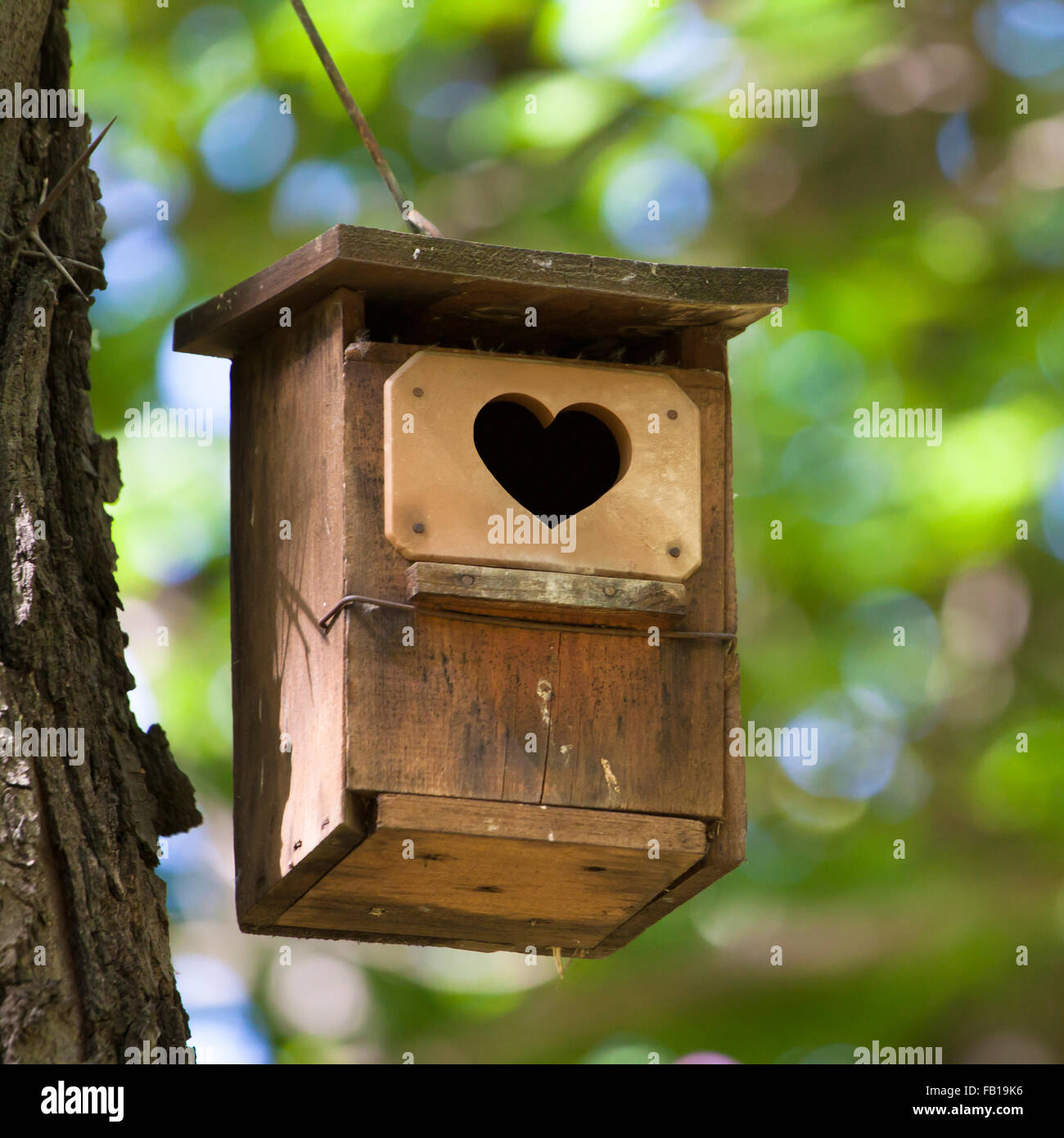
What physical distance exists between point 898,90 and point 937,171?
35cm

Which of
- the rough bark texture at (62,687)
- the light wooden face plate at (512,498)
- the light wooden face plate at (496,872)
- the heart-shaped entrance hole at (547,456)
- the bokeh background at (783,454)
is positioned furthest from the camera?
the bokeh background at (783,454)

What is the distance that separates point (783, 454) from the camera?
7680 mm

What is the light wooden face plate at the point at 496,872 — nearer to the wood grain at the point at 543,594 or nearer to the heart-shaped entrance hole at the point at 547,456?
the wood grain at the point at 543,594

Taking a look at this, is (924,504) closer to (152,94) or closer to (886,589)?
(886,589)

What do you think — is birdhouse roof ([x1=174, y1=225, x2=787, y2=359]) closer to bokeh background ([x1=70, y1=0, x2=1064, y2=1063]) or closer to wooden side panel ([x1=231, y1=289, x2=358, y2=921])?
wooden side panel ([x1=231, y1=289, x2=358, y2=921])

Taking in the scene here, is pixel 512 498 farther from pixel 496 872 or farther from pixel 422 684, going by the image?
pixel 496 872

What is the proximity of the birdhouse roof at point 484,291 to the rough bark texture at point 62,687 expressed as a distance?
0.34 m

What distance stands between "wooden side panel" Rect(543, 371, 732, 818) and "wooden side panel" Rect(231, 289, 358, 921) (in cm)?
39

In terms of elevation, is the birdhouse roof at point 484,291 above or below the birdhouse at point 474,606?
above

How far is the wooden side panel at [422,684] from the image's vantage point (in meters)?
3.43

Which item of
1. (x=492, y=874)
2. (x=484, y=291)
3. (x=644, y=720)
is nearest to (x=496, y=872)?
(x=492, y=874)

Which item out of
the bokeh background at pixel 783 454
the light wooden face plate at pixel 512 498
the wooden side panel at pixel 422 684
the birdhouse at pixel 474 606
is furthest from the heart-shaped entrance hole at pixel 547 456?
the bokeh background at pixel 783 454

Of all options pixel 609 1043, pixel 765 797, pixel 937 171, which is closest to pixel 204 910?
pixel 609 1043

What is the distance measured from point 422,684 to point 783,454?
4388 millimetres
